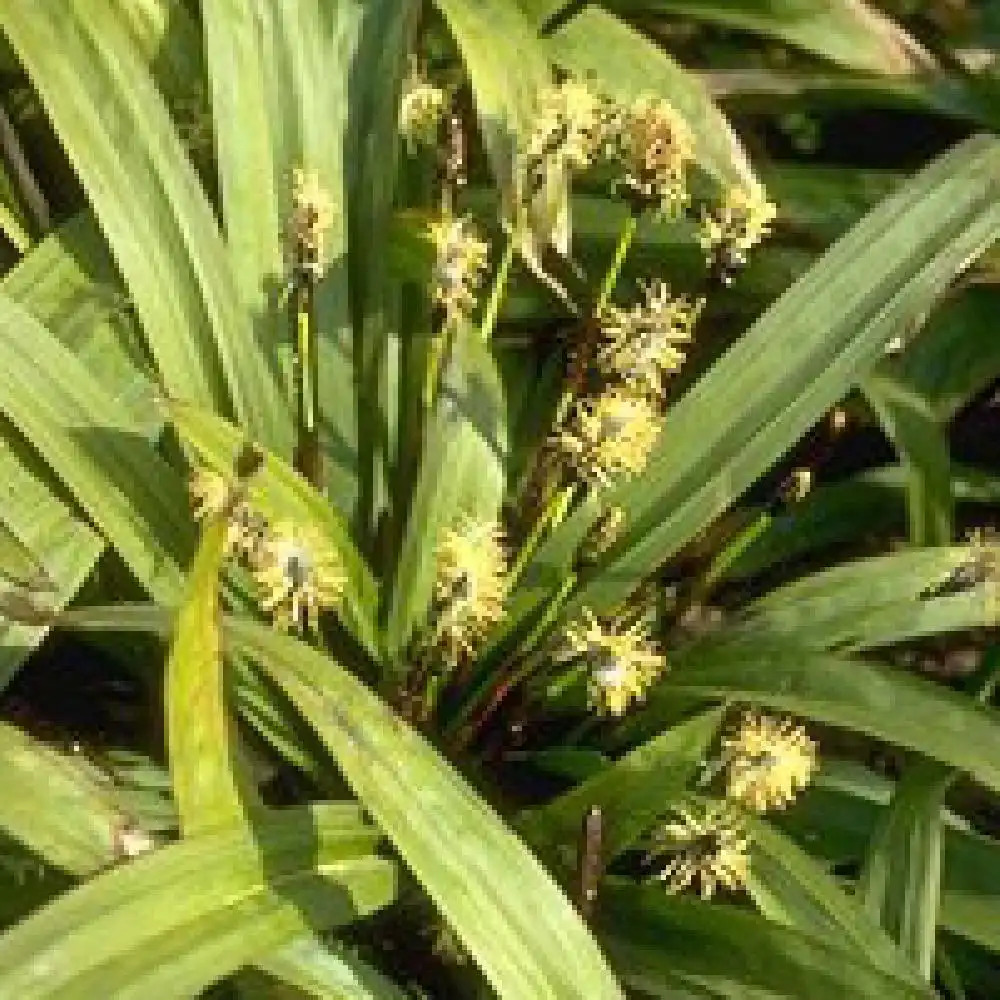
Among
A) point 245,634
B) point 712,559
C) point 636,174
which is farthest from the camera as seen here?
point 712,559

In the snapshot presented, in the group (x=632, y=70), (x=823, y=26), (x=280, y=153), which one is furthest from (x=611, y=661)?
(x=823, y=26)

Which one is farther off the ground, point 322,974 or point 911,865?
point 911,865

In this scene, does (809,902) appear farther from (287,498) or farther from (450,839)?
(287,498)

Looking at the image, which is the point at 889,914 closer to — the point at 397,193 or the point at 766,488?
the point at 766,488

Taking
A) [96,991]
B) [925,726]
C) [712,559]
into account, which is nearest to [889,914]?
[925,726]

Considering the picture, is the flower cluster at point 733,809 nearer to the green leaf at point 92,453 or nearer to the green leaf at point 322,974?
the green leaf at point 322,974

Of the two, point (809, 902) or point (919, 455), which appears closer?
point (809, 902)

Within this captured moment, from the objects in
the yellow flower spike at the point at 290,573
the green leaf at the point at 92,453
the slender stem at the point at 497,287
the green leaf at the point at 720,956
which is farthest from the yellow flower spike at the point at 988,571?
the green leaf at the point at 92,453
